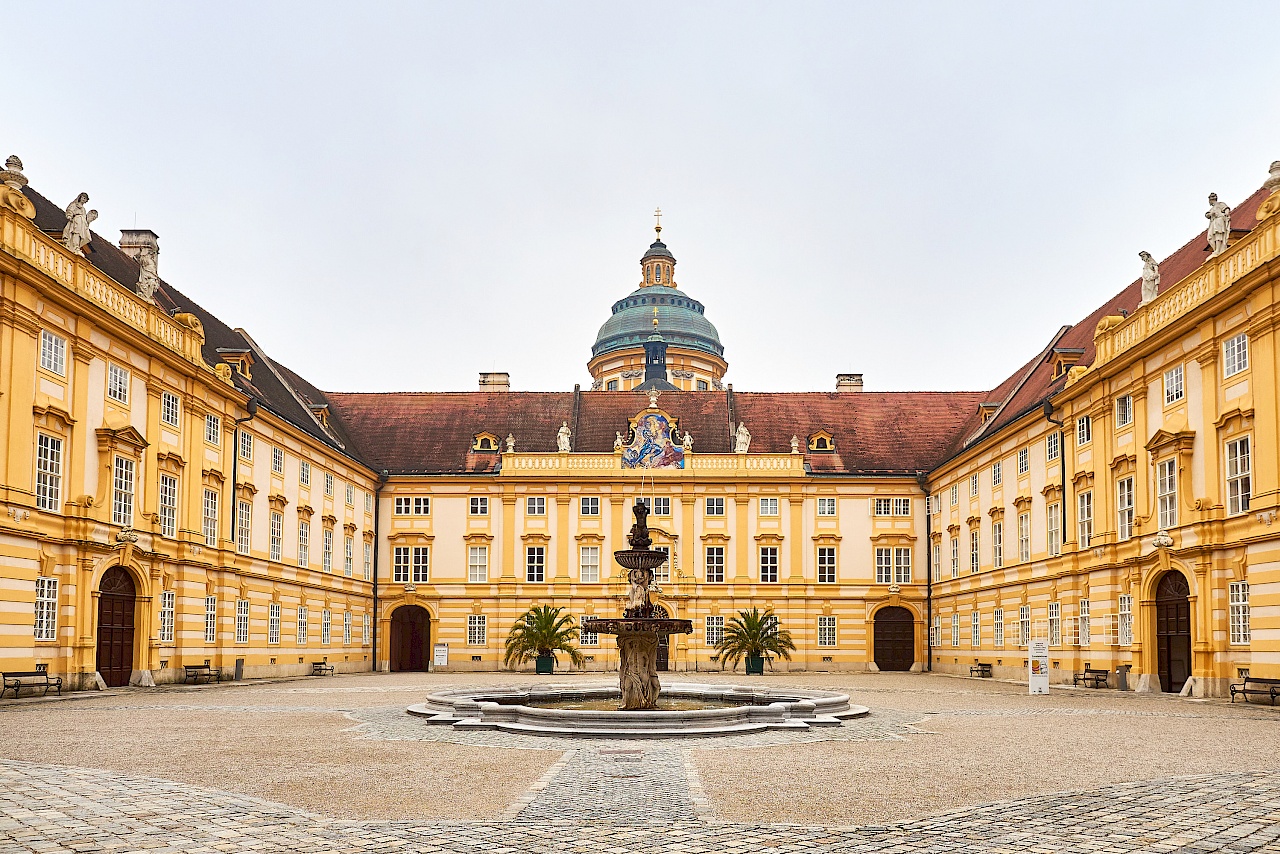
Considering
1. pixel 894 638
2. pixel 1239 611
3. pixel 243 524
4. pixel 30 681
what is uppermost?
pixel 243 524

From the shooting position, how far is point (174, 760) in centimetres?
1489

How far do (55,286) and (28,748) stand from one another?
15009mm

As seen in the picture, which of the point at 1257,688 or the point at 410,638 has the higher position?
the point at 1257,688

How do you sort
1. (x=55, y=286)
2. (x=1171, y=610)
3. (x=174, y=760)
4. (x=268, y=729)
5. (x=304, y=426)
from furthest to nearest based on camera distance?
(x=304, y=426) → (x=1171, y=610) → (x=55, y=286) → (x=268, y=729) → (x=174, y=760)

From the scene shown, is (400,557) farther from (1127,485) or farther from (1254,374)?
(1254,374)

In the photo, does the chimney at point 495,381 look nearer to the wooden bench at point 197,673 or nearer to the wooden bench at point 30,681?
the wooden bench at point 197,673

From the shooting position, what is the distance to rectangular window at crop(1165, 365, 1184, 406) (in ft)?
98.6

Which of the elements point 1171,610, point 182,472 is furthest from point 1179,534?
point 182,472

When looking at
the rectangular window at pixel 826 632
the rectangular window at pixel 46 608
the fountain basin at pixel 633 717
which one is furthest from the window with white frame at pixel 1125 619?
the rectangular window at pixel 46 608

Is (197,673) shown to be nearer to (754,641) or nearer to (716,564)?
(754,641)

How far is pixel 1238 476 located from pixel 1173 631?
16.0 feet

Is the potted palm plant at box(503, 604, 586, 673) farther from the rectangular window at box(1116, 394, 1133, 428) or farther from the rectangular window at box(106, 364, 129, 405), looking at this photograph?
the rectangular window at box(1116, 394, 1133, 428)

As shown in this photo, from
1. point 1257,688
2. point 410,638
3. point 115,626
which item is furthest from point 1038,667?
point 410,638

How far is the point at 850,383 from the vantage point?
202ft
